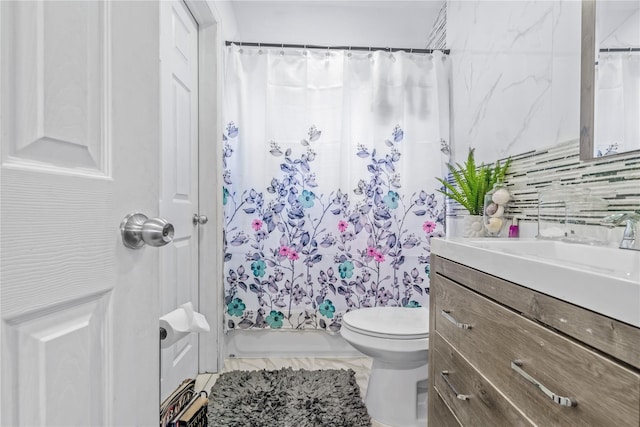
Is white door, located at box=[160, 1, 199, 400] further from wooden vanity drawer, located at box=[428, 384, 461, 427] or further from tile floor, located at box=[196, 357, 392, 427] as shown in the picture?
wooden vanity drawer, located at box=[428, 384, 461, 427]

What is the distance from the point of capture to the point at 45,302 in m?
0.44

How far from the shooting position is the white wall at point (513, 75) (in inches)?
52.8

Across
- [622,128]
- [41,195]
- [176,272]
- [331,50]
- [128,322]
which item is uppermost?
[331,50]

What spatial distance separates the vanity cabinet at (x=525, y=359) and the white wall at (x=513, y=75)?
2.41 feet

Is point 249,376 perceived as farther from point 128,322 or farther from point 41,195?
point 41,195

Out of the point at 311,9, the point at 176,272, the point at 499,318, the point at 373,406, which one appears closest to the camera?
the point at 499,318

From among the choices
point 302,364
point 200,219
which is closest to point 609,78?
point 200,219

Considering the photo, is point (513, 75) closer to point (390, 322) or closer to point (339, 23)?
point (390, 322)

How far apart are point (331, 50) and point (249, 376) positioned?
6.45 feet

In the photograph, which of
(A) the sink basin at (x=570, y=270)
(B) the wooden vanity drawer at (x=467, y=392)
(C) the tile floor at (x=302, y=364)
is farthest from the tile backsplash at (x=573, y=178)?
(C) the tile floor at (x=302, y=364)

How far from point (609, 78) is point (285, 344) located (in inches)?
82.7

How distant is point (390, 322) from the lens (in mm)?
1790

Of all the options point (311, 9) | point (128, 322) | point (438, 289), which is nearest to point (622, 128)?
point (438, 289)

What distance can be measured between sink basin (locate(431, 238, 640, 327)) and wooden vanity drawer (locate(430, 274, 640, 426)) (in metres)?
0.07
